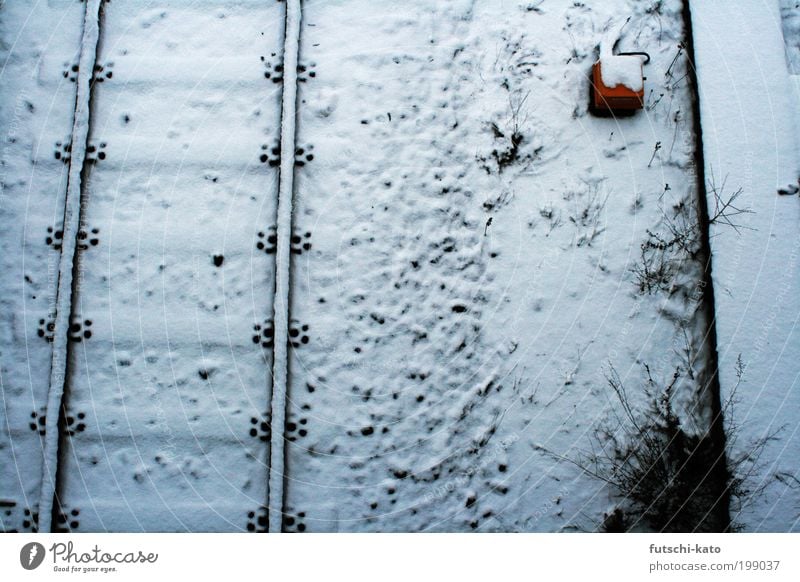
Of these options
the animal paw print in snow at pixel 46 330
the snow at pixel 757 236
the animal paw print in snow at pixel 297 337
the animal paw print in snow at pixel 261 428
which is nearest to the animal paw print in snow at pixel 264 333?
the animal paw print in snow at pixel 297 337

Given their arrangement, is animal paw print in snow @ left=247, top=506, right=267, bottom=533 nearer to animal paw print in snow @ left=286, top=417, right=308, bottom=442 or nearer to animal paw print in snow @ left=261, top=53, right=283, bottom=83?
animal paw print in snow @ left=286, top=417, right=308, bottom=442

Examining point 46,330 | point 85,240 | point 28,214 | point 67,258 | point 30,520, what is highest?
point 28,214

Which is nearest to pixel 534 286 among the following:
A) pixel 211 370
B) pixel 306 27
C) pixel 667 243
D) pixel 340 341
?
pixel 667 243

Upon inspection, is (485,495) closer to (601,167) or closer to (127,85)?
(601,167)

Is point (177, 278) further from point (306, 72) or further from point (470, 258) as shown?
point (470, 258)

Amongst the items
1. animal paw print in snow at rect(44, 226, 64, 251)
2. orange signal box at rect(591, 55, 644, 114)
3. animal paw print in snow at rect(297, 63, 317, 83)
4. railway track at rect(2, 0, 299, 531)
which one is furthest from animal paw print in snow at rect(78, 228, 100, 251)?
orange signal box at rect(591, 55, 644, 114)

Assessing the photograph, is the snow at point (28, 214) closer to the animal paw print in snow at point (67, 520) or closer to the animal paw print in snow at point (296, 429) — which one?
the animal paw print in snow at point (67, 520)

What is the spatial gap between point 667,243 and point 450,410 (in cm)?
181

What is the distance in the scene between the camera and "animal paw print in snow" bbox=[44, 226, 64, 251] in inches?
163

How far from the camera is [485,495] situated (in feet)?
12.5

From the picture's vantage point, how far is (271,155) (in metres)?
4.27

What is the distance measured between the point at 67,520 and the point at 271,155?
2.70m

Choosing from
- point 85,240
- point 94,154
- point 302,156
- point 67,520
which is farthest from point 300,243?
point 67,520

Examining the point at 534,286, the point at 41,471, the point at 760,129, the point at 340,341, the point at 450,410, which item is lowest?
the point at 41,471
